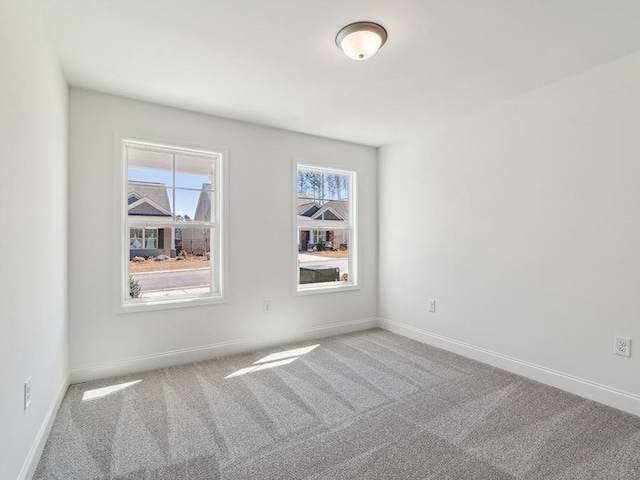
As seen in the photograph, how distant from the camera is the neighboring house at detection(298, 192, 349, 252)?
4176 mm

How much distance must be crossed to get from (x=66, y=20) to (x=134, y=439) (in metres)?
2.52

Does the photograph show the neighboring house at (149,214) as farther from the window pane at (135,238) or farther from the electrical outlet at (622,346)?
the electrical outlet at (622,346)

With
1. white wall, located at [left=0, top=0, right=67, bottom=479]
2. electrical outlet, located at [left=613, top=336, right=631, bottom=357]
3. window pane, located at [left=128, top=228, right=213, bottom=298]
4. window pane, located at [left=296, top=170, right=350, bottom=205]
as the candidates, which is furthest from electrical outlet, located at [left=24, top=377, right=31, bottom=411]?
electrical outlet, located at [left=613, top=336, right=631, bottom=357]

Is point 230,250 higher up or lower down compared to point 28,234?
lower down

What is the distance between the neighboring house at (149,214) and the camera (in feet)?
10.5

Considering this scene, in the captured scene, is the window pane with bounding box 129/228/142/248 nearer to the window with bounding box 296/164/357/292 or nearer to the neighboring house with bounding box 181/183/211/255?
the neighboring house with bounding box 181/183/211/255

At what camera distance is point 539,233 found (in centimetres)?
290

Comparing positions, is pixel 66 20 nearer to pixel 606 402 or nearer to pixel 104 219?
pixel 104 219

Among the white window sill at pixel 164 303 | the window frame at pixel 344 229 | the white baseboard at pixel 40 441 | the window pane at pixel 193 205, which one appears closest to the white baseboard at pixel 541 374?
the window frame at pixel 344 229

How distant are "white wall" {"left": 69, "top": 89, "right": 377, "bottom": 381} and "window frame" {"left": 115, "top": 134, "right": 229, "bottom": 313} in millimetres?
58

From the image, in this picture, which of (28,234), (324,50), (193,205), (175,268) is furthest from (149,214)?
(324,50)

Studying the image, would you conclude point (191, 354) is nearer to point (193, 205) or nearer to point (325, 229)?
point (193, 205)

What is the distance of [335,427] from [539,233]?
226 centimetres

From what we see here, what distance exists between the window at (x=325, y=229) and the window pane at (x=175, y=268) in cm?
105
